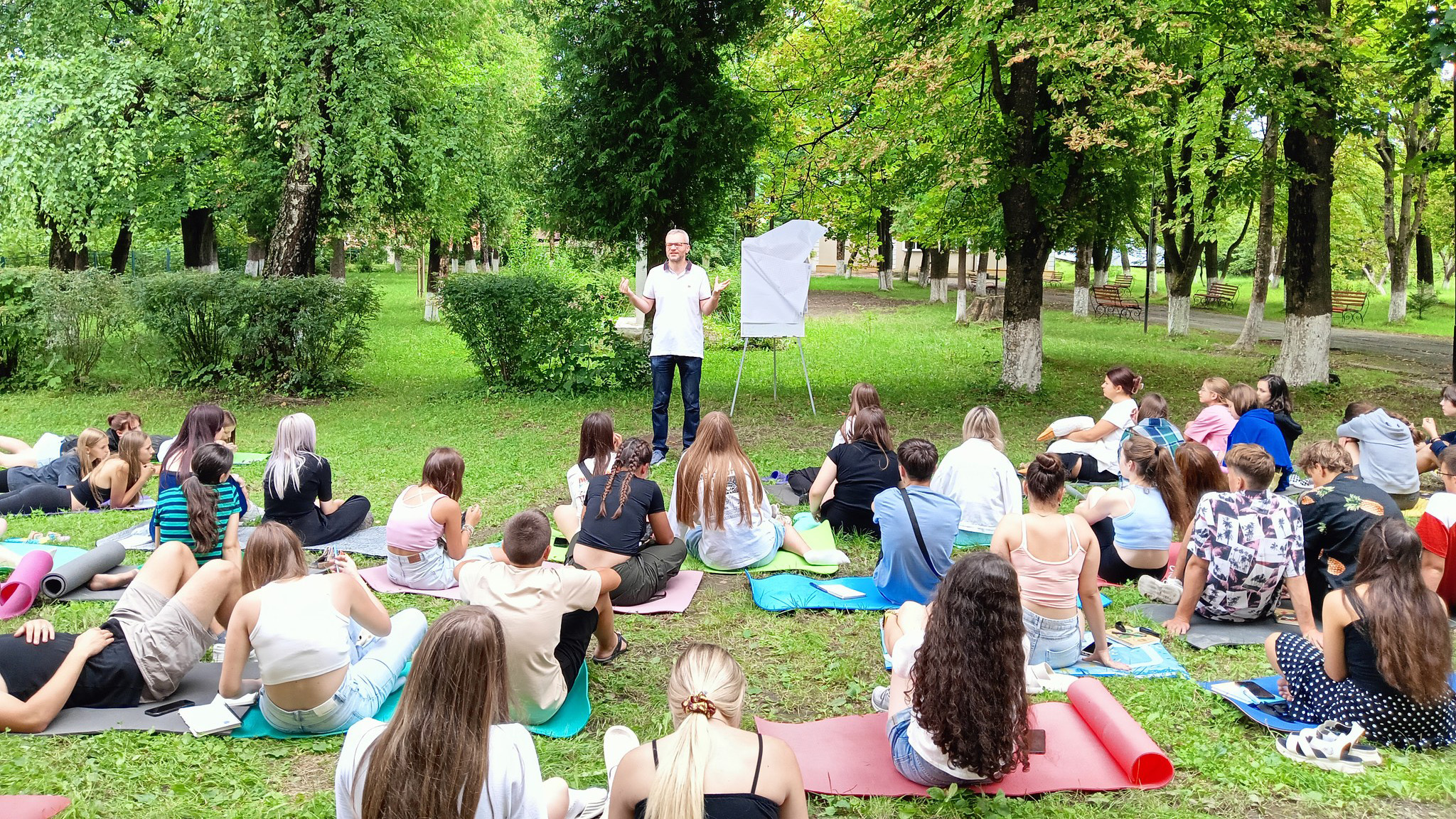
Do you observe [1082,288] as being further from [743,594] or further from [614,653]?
[614,653]

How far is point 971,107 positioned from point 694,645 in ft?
36.1

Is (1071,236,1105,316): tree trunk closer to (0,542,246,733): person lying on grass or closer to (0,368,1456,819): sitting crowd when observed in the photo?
(0,368,1456,819): sitting crowd

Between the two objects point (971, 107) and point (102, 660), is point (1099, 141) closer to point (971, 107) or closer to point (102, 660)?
point (971, 107)

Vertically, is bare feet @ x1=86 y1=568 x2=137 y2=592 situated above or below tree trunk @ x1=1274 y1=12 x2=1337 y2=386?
below

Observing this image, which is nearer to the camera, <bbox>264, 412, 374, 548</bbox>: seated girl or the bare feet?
the bare feet

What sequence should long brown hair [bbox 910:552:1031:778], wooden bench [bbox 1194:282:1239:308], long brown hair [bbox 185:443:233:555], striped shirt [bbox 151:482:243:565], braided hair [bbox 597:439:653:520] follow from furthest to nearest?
wooden bench [bbox 1194:282:1239:308] < braided hair [bbox 597:439:653:520] < striped shirt [bbox 151:482:243:565] < long brown hair [bbox 185:443:233:555] < long brown hair [bbox 910:552:1031:778]

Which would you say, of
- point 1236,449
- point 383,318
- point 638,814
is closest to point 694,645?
point 638,814

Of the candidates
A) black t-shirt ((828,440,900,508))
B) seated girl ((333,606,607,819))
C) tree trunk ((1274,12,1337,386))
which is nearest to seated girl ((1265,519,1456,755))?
black t-shirt ((828,440,900,508))

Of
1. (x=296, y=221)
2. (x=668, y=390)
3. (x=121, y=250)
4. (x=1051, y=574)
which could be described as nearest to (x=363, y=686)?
(x=1051, y=574)

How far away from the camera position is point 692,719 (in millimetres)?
2537

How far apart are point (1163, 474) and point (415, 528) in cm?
446

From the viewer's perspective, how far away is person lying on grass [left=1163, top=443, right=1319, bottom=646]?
488 cm

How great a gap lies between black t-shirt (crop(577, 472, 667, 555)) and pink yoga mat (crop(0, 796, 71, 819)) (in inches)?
98.9

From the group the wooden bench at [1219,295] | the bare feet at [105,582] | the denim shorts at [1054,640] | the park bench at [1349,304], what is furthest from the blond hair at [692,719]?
the wooden bench at [1219,295]
